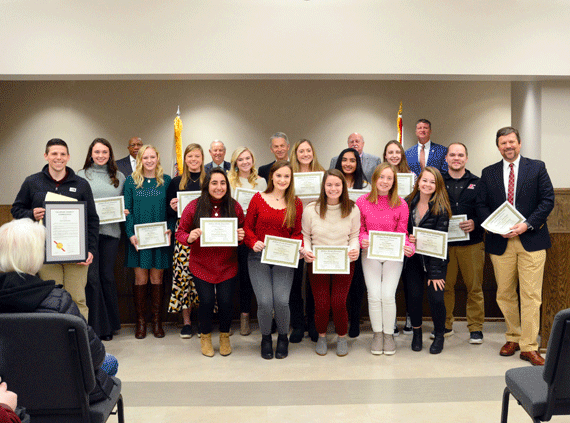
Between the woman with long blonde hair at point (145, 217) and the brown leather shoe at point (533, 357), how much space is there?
3245 millimetres

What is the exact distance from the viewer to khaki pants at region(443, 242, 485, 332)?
185 inches

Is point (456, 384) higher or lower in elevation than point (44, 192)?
lower

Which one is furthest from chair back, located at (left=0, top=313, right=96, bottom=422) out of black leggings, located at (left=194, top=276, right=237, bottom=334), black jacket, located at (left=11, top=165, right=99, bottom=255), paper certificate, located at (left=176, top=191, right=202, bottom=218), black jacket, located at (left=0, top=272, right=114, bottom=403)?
paper certificate, located at (left=176, top=191, right=202, bottom=218)

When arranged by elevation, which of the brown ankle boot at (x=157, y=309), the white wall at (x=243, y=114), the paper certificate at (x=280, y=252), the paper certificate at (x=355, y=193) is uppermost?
the white wall at (x=243, y=114)

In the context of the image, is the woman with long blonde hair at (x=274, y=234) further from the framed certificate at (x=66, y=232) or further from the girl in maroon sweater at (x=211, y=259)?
the framed certificate at (x=66, y=232)

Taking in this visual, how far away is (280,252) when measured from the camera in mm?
4219

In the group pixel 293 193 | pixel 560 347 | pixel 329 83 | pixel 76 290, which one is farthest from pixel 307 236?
pixel 329 83

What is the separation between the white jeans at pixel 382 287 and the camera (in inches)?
173

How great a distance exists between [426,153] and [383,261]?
1.85 metres

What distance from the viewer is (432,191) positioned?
4379 millimetres

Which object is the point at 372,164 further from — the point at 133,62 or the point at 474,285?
the point at 133,62

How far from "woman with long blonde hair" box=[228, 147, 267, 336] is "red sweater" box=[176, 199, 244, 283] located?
41 centimetres

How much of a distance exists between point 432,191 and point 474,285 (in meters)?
1.03

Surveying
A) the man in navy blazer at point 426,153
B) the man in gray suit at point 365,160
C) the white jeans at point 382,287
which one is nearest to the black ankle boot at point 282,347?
the white jeans at point 382,287
